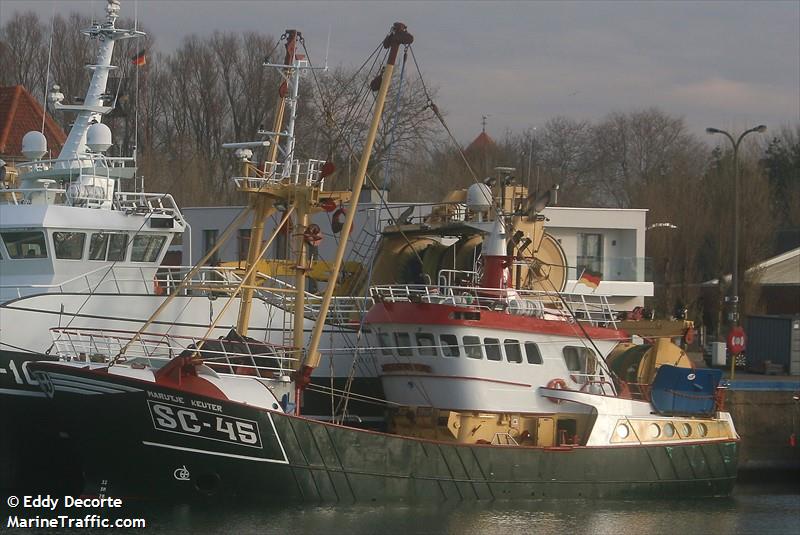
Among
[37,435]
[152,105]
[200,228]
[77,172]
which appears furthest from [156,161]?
[37,435]

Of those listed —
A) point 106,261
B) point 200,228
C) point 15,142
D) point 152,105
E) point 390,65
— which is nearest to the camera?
point 390,65

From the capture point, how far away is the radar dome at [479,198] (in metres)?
28.2

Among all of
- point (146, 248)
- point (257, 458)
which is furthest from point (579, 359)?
point (146, 248)

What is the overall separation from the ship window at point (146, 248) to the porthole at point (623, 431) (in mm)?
10034

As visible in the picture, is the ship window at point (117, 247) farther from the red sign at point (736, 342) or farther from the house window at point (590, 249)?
the house window at point (590, 249)

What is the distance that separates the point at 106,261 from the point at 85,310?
196 centimetres

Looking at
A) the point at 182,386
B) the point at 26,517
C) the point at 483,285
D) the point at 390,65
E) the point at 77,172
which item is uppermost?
the point at 390,65

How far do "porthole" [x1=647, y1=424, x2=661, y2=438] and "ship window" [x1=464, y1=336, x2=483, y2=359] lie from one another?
387 centimetres

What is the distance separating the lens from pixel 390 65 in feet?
80.5

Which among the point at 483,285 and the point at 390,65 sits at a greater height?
the point at 390,65

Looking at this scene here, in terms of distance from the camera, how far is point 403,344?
82.2ft

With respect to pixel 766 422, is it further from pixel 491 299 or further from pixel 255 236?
pixel 255 236

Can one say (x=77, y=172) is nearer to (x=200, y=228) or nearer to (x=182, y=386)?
(x=182, y=386)

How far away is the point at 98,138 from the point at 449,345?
877 cm
